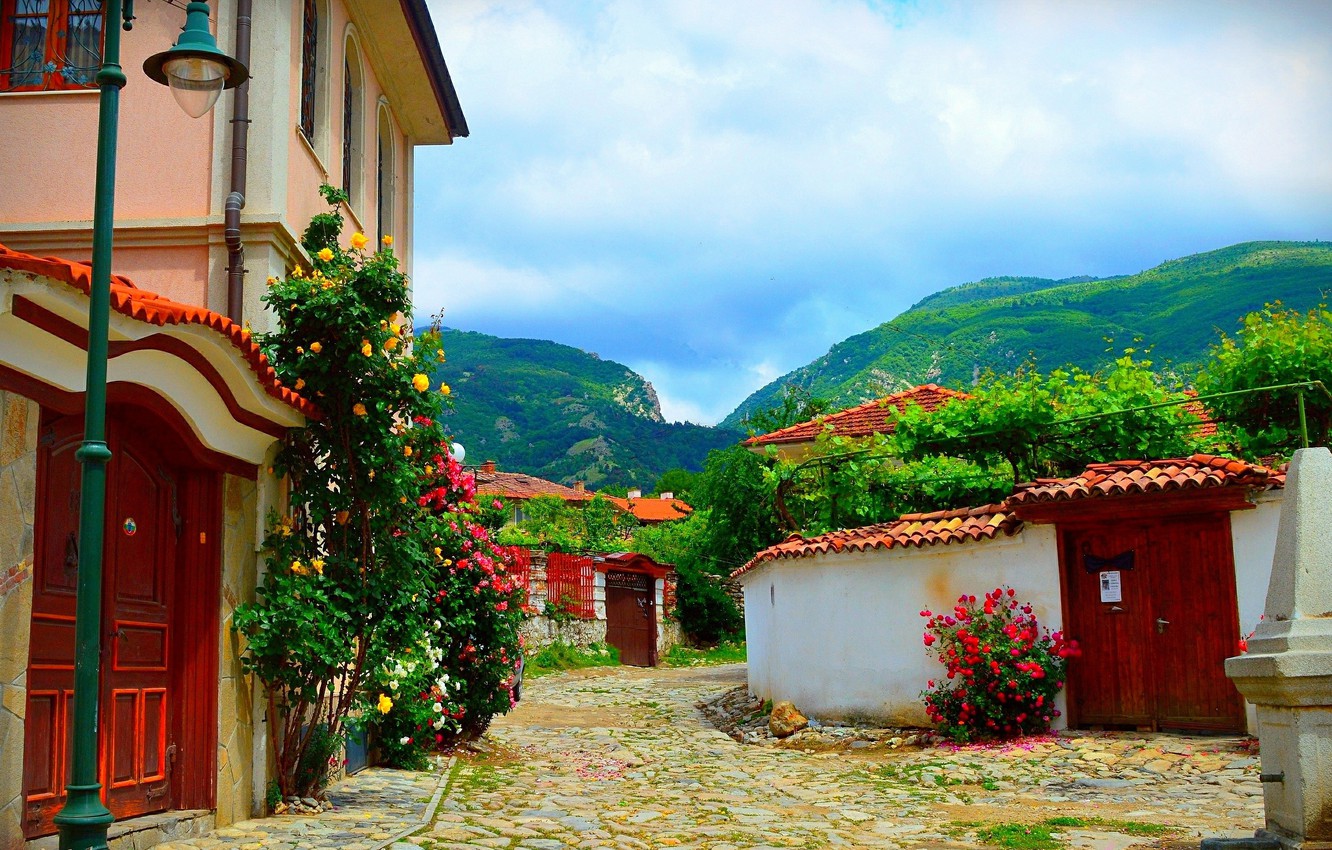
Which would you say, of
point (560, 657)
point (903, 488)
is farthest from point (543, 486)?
point (903, 488)

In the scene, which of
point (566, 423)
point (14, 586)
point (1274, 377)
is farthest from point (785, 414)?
point (566, 423)

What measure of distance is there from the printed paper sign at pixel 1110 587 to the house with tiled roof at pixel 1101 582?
0.01m

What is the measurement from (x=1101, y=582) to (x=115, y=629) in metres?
9.54

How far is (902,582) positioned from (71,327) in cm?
1007

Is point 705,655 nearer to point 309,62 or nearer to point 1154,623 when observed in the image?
point 1154,623

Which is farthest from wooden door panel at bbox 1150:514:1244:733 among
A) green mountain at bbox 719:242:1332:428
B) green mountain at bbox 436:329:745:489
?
green mountain at bbox 436:329:745:489

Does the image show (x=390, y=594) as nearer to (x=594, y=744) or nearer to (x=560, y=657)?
(x=594, y=744)

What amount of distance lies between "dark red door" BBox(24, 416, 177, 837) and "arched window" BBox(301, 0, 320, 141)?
4.53m

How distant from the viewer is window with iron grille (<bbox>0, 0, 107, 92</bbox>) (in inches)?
392

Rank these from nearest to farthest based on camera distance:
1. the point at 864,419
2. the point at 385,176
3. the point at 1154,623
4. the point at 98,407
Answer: the point at 98,407
the point at 1154,623
the point at 385,176
the point at 864,419

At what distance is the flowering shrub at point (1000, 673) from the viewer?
12.3 m

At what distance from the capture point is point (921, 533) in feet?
44.8

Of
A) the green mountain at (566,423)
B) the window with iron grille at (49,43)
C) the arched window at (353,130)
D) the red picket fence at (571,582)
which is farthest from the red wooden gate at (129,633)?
the green mountain at (566,423)

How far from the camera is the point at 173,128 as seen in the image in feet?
31.9
